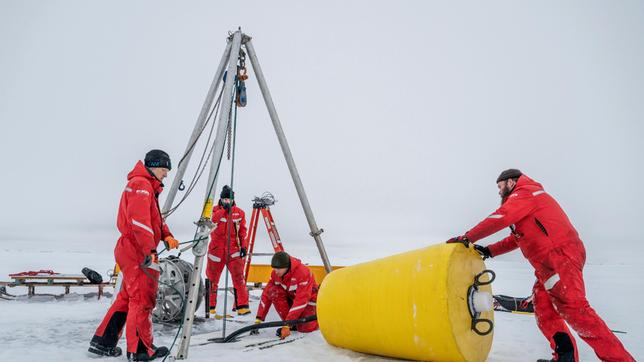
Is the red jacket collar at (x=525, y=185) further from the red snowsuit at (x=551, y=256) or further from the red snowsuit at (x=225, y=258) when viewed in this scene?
the red snowsuit at (x=225, y=258)

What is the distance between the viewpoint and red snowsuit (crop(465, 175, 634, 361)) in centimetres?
286

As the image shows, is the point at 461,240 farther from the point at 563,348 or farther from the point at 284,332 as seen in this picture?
the point at 284,332

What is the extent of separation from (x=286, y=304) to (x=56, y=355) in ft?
7.77

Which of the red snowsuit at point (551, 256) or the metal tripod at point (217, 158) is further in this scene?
the metal tripod at point (217, 158)

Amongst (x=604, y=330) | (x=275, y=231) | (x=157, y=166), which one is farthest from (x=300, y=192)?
(x=604, y=330)

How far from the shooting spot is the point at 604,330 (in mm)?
2787

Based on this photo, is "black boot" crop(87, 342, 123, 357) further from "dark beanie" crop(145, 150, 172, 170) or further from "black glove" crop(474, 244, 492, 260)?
"black glove" crop(474, 244, 492, 260)

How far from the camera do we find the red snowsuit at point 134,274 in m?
3.20

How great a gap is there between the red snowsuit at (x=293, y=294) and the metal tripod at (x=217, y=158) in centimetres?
73

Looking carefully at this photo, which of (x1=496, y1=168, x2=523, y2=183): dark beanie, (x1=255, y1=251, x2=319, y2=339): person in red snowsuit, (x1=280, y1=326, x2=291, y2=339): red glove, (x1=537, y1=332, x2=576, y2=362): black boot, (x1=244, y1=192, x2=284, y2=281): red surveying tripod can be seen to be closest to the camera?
(x1=537, y1=332, x2=576, y2=362): black boot

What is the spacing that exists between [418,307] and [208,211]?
6.49 feet

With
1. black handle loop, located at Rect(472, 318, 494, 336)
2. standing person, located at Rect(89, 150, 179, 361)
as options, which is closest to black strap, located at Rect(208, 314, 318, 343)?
standing person, located at Rect(89, 150, 179, 361)

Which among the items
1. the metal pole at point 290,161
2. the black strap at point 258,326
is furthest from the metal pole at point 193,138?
the black strap at point 258,326

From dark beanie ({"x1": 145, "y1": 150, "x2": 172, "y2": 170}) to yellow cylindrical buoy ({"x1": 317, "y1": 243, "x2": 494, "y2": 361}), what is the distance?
195 centimetres
